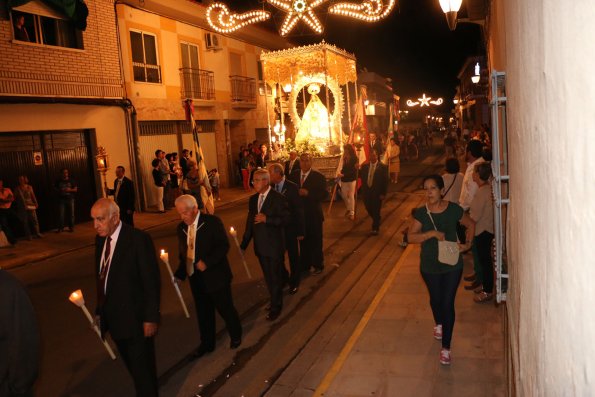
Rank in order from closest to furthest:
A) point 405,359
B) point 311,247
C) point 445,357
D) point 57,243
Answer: point 445,357 → point 405,359 → point 311,247 → point 57,243

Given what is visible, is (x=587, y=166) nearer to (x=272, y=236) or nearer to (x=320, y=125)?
(x=272, y=236)

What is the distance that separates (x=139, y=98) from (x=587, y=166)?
63.1 feet

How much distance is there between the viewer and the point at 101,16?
17344 mm

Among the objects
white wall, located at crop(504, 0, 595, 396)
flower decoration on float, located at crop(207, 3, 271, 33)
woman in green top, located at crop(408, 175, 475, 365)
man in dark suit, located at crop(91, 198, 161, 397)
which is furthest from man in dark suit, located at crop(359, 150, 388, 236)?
white wall, located at crop(504, 0, 595, 396)

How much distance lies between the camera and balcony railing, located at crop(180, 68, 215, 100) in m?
21.6

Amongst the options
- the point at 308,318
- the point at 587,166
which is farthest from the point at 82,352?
the point at 587,166

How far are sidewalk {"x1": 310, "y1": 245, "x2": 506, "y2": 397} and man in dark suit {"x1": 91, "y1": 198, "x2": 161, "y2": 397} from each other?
61.6 inches

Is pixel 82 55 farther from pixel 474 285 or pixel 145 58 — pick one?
pixel 474 285

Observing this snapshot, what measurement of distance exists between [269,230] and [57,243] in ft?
28.7

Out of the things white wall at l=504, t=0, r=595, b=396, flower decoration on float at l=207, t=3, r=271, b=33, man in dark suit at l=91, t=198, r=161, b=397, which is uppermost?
flower decoration on float at l=207, t=3, r=271, b=33

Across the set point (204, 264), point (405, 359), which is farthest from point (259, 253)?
point (405, 359)

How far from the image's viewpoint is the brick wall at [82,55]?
47.0 ft

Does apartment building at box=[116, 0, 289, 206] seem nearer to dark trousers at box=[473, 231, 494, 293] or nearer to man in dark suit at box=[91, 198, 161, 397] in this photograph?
dark trousers at box=[473, 231, 494, 293]

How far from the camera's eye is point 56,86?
50.8ft
